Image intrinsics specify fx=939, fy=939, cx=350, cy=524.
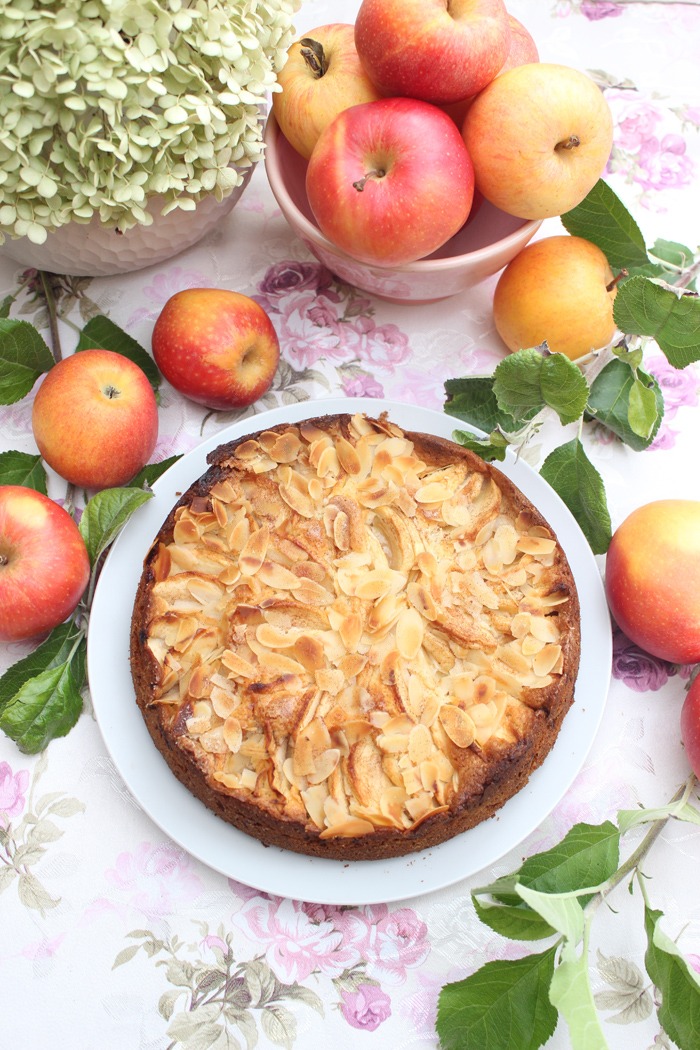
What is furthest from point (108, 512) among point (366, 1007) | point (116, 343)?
point (366, 1007)

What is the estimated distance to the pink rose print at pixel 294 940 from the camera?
4.31 feet

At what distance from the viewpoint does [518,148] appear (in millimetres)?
1414

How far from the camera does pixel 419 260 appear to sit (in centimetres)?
154

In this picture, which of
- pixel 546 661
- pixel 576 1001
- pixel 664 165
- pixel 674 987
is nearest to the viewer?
pixel 576 1001

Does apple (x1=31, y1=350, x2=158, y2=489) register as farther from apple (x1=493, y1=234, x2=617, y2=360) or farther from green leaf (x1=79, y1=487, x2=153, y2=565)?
apple (x1=493, y1=234, x2=617, y2=360)

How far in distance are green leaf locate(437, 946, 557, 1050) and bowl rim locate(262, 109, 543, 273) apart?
1.02 metres

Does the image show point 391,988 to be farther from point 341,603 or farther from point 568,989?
point 341,603

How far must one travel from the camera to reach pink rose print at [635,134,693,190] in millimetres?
1845

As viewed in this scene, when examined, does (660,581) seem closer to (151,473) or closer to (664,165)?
(151,473)

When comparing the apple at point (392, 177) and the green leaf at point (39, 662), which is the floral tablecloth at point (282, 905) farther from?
the apple at point (392, 177)

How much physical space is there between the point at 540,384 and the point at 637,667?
494 mm

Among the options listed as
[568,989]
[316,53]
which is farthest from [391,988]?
[316,53]

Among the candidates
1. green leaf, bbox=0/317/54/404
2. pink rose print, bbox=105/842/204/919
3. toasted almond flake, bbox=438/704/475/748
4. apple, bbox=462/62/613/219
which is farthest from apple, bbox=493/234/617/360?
pink rose print, bbox=105/842/204/919

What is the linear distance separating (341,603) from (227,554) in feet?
0.64
